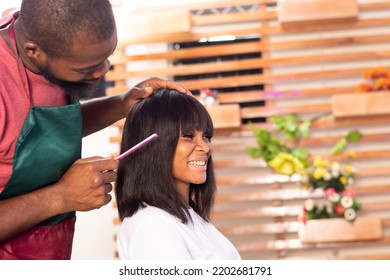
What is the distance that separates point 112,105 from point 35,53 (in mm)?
381

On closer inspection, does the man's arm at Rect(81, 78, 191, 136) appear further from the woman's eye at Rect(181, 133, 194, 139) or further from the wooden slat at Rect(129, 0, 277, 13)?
the wooden slat at Rect(129, 0, 277, 13)

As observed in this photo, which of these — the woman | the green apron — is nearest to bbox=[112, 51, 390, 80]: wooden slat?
the woman

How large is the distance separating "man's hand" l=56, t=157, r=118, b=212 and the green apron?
0.04 meters

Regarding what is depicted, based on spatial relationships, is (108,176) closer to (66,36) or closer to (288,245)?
(66,36)

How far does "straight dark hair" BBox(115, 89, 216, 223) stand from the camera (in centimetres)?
158

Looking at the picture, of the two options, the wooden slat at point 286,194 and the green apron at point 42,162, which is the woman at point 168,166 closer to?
the green apron at point 42,162

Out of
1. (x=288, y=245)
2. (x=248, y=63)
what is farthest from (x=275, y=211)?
(x=248, y=63)

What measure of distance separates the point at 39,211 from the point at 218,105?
3242 millimetres

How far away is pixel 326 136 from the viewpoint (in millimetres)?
4480

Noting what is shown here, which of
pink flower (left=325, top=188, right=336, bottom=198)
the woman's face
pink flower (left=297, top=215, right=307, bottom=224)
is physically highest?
the woman's face

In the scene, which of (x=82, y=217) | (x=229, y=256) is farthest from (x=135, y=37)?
(x=229, y=256)

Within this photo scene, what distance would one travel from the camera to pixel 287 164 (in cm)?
424

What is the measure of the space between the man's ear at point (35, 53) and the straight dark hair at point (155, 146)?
41 cm

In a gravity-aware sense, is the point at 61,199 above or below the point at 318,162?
above
